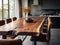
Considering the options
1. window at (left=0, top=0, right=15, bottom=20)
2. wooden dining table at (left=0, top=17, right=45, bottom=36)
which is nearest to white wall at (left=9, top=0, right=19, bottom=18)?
window at (left=0, top=0, right=15, bottom=20)

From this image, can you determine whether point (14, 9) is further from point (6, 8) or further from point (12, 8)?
point (6, 8)

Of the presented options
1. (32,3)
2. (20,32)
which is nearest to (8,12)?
(32,3)

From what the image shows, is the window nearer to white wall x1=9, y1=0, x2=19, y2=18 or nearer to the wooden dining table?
white wall x1=9, y1=0, x2=19, y2=18

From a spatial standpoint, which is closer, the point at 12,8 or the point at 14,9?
the point at 12,8

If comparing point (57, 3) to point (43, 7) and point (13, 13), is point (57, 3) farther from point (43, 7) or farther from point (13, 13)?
point (13, 13)

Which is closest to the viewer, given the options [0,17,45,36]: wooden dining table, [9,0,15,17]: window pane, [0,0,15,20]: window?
[0,17,45,36]: wooden dining table

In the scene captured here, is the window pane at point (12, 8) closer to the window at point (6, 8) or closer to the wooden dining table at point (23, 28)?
the window at point (6, 8)

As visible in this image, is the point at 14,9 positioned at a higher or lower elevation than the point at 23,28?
higher

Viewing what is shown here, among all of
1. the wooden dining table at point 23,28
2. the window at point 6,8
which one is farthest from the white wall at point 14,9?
the wooden dining table at point 23,28

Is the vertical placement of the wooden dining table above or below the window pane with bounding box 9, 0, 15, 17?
below

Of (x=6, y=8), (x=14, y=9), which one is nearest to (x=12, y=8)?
(x=14, y=9)

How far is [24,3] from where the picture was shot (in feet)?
30.0

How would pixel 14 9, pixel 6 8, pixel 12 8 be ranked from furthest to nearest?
1. pixel 14 9
2. pixel 12 8
3. pixel 6 8

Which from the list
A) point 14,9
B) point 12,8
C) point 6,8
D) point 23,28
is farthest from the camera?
point 14,9
